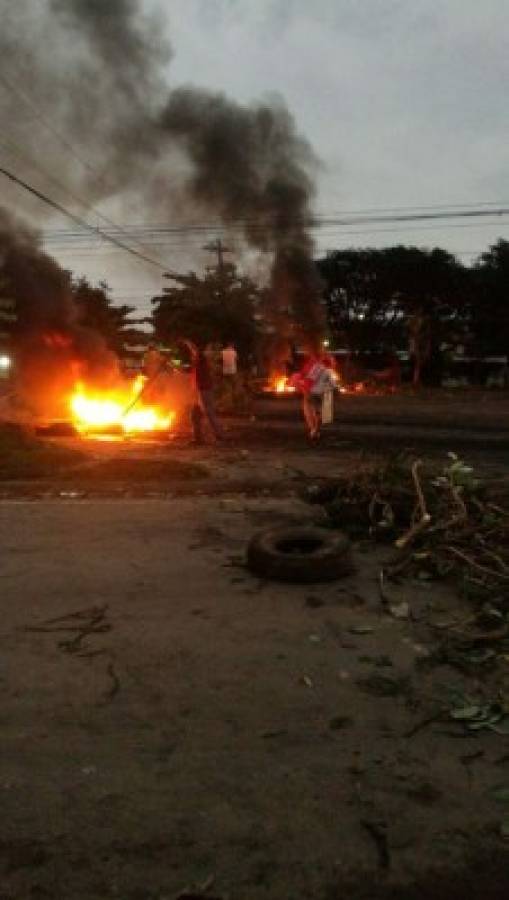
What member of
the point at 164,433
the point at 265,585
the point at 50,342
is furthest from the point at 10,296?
the point at 265,585

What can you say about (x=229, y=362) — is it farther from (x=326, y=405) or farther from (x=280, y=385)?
(x=280, y=385)

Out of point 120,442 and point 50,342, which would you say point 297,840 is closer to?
point 120,442

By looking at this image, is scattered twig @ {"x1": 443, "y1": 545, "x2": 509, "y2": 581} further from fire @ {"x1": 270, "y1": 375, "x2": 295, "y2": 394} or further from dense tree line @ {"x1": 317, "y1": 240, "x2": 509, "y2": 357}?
dense tree line @ {"x1": 317, "y1": 240, "x2": 509, "y2": 357}

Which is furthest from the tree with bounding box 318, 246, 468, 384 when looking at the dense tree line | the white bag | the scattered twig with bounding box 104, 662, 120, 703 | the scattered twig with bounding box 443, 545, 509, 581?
the scattered twig with bounding box 104, 662, 120, 703

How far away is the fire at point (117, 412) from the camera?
17.3 metres

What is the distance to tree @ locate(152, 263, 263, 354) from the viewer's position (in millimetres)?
38906

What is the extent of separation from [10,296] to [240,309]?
17229 millimetres

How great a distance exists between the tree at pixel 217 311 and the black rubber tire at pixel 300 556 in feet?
104

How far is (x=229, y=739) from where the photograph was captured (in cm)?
371

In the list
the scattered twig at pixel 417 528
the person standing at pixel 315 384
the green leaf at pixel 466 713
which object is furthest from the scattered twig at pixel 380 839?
the person standing at pixel 315 384

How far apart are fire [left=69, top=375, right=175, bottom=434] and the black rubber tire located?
1046 centimetres

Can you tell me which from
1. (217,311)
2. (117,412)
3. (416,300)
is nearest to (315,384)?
(117,412)

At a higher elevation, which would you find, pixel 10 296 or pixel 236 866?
pixel 10 296

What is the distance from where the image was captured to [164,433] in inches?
649
